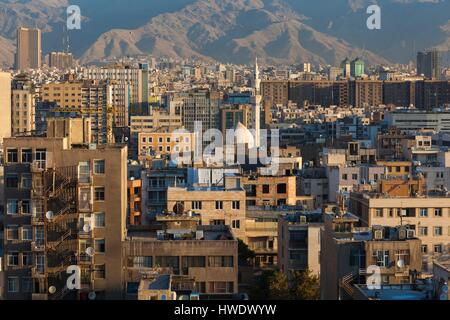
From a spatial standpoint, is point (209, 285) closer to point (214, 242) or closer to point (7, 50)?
point (214, 242)

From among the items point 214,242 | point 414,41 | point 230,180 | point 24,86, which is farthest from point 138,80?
point 414,41

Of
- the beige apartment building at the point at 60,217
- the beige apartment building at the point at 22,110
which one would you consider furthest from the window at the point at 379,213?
the beige apartment building at the point at 22,110

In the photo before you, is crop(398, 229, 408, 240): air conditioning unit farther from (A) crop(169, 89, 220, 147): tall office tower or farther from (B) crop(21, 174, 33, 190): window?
(A) crop(169, 89, 220, 147): tall office tower

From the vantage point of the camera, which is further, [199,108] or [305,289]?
[199,108]

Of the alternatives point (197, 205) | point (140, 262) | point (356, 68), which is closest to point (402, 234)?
point (140, 262)

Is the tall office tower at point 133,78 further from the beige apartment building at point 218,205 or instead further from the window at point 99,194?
the window at point 99,194

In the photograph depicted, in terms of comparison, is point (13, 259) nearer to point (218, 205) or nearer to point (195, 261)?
point (195, 261)
